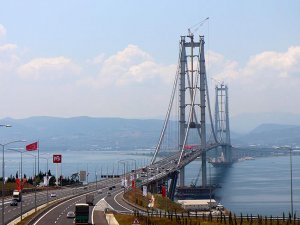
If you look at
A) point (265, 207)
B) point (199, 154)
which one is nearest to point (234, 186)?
point (199, 154)

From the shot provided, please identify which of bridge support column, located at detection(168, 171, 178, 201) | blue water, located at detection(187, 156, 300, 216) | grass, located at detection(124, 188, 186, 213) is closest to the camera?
grass, located at detection(124, 188, 186, 213)

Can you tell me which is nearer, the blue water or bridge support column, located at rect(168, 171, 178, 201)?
the blue water

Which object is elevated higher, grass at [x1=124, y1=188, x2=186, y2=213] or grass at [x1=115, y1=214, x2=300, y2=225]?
grass at [x1=115, y1=214, x2=300, y2=225]

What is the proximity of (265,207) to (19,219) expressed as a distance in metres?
49.3

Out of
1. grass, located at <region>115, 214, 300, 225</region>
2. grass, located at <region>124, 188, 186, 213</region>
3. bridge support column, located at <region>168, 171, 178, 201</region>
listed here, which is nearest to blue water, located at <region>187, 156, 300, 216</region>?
bridge support column, located at <region>168, 171, 178, 201</region>

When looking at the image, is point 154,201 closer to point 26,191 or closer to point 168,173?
point 26,191

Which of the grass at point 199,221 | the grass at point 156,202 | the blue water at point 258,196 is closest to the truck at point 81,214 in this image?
the grass at point 199,221

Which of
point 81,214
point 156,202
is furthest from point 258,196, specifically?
point 81,214

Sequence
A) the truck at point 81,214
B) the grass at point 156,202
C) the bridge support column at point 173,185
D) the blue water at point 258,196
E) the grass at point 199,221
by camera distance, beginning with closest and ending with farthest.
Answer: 1. the grass at point 199,221
2. the truck at point 81,214
3. the grass at point 156,202
4. the blue water at point 258,196
5. the bridge support column at point 173,185

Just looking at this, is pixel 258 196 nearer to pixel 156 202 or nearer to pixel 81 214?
pixel 156 202

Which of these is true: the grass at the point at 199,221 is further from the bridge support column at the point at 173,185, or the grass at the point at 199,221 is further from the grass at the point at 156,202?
the bridge support column at the point at 173,185

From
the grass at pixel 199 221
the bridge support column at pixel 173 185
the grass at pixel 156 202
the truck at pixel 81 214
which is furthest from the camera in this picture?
the bridge support column at pixel 173 185

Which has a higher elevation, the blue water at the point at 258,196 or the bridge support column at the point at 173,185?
the bridge support column at the point at 173,185

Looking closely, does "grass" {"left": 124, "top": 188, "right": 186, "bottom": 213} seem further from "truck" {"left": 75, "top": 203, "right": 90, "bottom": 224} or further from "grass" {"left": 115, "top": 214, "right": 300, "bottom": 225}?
"truck" {"left": 75, "top": 203, "right": 90, "bottom": 224}
